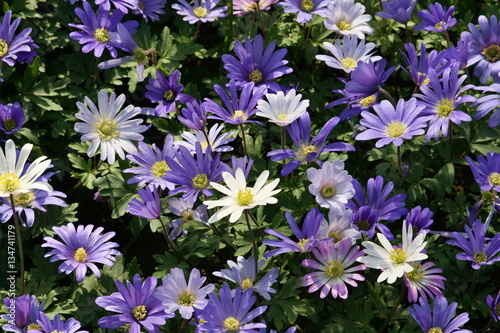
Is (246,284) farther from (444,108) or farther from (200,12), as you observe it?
(200,12)

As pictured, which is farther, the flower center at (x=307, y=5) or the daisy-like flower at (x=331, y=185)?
the flower center at (x=307, y=5)

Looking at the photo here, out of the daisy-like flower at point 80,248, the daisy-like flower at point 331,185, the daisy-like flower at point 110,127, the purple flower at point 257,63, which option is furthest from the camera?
the purple flower at point 257,63

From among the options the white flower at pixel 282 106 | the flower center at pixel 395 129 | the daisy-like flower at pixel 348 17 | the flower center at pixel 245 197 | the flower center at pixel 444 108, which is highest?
the daisy-like flower at pixel 348 17

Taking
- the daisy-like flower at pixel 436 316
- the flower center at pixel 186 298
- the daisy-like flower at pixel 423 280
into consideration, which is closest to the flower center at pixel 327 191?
the daisy-like flower at pixel 423 280

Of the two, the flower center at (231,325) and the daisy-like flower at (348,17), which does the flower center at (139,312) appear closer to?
the flower center at (231,325)

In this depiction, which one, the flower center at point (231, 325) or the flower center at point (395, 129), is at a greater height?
the flower center at point (395, 129)

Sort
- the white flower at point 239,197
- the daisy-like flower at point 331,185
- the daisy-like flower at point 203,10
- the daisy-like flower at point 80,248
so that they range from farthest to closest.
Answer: the daisy-like flower at point 203,10, the daisy-like flower at point 80,248, the daisy-like flower at point 331,185, the white flower at point 239,197

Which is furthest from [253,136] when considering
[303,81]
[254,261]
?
[254,261]
